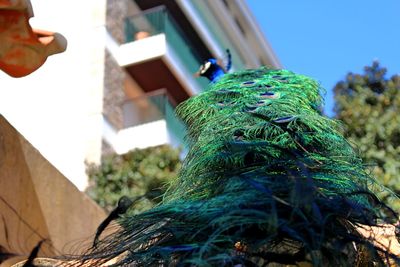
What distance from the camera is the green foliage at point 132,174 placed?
12.8m

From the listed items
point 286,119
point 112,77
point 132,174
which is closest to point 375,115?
point 132,174

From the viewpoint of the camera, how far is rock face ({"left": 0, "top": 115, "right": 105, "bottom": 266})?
19.5 feet

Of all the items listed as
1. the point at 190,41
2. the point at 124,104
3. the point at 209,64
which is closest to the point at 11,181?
the point at 209,64

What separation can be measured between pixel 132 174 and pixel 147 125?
3674 mm

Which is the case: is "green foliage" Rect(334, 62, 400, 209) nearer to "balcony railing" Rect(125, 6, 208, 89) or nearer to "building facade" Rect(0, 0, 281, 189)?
"building facade" Rect(0, 0, 281, 189)

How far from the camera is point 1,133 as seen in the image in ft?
19.7

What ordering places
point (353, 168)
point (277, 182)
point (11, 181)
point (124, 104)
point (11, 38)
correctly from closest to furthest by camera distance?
point (277, 182)
point (353, 168)
point (11, 38)
point (11, 181)
point (124, 104)

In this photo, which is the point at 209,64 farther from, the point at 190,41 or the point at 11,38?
the point at 190,41

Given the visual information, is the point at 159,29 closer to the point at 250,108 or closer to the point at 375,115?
the point at 375,115

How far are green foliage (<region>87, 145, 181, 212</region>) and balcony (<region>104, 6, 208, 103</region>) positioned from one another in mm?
A: 4286

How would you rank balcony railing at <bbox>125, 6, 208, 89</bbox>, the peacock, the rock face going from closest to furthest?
the peacock, the rock face, balcony railing at <bbox>125, 6, 208, 89</bbox>

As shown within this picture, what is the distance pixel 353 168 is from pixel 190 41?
1655 cm

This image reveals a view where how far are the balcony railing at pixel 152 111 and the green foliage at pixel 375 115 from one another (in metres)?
5.12

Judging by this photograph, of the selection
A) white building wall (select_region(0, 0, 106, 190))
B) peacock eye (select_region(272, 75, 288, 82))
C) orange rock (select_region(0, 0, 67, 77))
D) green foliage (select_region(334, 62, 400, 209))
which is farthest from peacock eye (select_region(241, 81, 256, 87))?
white building wall (select_region(0, 0, 106, 190))
